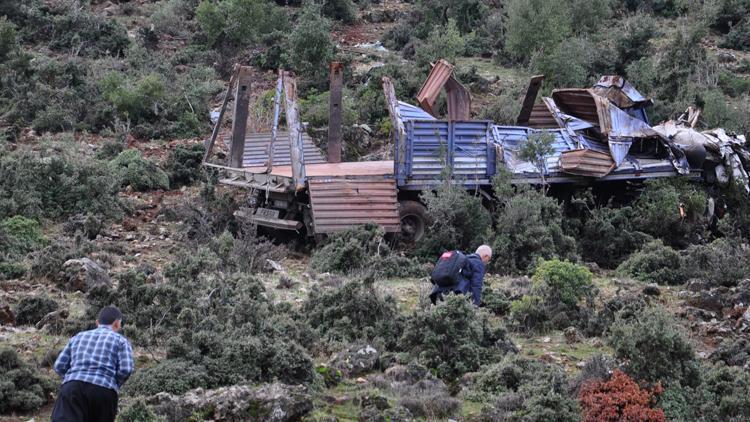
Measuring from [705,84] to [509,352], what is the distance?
681 inches

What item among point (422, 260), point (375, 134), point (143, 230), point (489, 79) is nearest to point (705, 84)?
point (489, 79)

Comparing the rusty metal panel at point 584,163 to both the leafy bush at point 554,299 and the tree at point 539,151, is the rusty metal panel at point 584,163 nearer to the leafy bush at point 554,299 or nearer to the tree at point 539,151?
the tree at point 539,151

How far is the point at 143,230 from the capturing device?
1734 centimetres

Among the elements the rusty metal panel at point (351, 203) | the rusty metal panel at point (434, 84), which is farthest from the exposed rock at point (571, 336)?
the rusty metal panel at point (434, 84)

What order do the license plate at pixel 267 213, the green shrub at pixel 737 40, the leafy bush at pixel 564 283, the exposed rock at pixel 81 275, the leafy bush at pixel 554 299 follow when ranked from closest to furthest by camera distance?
the leafy bush at pixel 554 299 < the leafy bush at pixel 564 283 < the exposed rock at pixel 81 275 < the license plate at pixel 267 213 < the green shrub at pixel 737 40

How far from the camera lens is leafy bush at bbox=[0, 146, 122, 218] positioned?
1714 centimetres

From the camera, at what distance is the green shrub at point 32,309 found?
11.3m

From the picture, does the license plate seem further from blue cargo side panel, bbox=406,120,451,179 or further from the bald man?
the bald man

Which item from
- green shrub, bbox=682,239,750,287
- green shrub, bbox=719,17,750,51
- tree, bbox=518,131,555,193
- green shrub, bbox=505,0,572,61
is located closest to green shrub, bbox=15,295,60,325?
green shrub, bbox=682,239,750,287

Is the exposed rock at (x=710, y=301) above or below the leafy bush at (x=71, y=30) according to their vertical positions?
below

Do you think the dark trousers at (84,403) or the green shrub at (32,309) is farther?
the green shrub at (32,309)

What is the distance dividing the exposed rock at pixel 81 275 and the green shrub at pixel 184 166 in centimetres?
745

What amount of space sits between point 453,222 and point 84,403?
9943mm

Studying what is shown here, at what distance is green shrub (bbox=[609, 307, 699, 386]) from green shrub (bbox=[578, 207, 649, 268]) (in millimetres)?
7512
